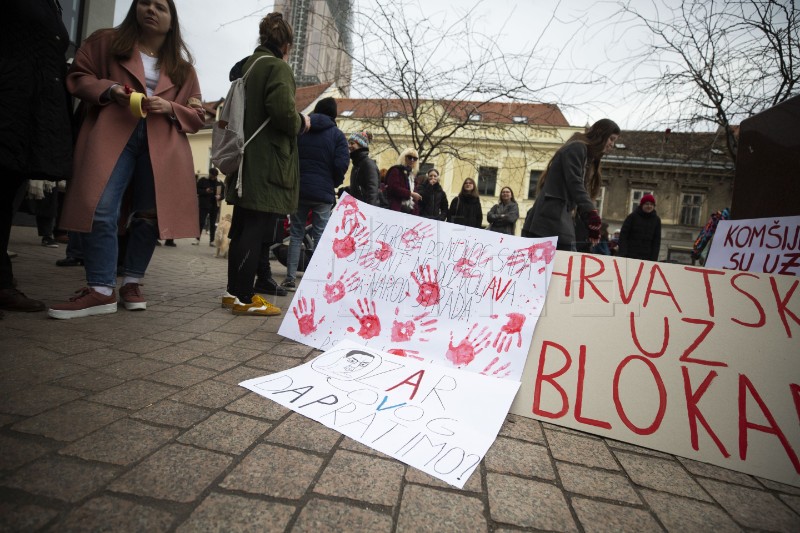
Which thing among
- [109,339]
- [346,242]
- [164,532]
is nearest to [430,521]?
[164,532]

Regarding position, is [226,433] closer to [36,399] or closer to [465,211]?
[36,399]

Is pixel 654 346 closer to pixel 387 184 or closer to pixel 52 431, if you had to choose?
pixel 52 431

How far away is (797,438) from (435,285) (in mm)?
1395

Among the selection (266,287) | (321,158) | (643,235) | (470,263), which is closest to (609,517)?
(470,263)

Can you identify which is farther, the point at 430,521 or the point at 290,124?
the point at 290,124

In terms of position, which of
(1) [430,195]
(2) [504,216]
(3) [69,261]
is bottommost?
(3) [69,261]

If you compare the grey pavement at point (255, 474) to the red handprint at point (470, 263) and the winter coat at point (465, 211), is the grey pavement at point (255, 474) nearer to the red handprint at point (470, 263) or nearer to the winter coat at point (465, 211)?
the red handprint at point (470, 263)

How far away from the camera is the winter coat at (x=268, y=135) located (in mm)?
2561

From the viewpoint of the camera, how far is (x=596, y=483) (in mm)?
1133

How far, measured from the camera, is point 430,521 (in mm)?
886

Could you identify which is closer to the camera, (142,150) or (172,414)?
(172,414)

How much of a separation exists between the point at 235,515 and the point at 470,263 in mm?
1428

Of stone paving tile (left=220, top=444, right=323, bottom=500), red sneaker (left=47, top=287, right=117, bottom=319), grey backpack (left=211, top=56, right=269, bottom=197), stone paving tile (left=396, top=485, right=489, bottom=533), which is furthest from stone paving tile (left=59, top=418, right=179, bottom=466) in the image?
grey backpack (left=211, top=56, right=269, bottom=197)

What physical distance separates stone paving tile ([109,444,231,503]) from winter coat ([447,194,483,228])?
6024 mm
